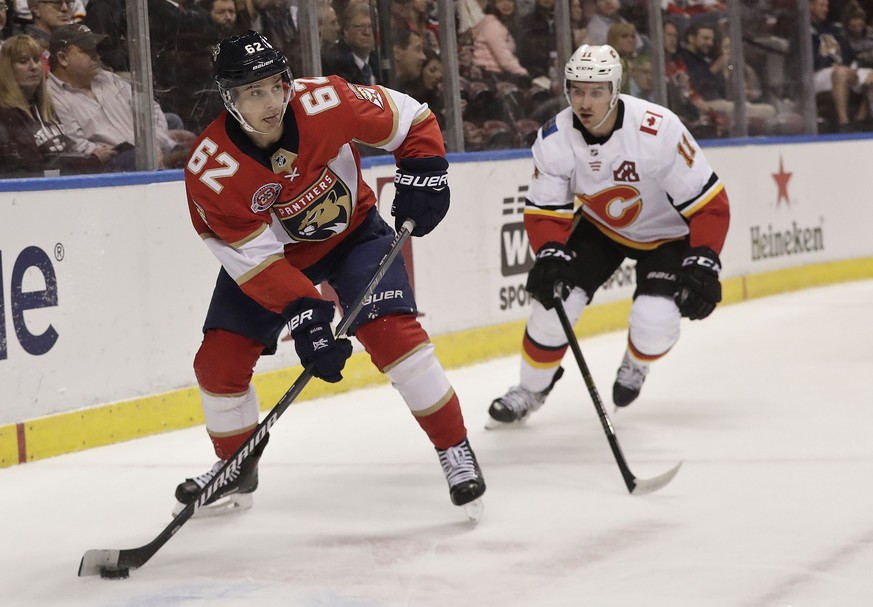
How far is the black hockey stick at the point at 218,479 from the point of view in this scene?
8.91ft

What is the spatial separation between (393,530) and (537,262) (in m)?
1.13

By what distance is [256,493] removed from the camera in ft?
11.5

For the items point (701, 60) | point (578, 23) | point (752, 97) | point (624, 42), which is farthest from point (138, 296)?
point (752, 97)

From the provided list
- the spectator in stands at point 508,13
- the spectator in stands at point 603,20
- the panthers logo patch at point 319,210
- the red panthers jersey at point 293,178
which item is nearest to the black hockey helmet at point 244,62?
the red panthers jersey at point 293,178

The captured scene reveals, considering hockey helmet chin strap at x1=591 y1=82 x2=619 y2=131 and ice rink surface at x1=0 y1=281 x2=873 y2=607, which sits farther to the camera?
hockey helmet chin strap at x1=591 y1=82 x2=619 y2=131

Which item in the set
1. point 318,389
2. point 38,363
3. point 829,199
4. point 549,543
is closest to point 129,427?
point 38,363

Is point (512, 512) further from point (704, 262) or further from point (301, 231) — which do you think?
point (704, 262)

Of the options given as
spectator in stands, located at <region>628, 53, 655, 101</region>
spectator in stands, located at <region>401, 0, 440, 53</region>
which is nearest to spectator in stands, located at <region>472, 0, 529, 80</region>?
spectator in stands, located at <region>401, 0, 440, 53</region>

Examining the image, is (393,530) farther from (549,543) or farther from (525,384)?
(525,384)

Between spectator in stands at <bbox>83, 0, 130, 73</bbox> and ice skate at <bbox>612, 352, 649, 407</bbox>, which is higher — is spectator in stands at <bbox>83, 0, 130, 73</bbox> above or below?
above

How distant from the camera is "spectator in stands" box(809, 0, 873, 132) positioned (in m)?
8.44

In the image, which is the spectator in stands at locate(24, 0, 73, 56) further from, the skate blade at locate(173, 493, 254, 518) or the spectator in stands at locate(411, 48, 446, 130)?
the spectator in stands at locate(411, 48, 446, 130)

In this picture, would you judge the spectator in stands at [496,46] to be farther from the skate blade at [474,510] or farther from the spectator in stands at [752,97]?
the skate blade at [474,510]

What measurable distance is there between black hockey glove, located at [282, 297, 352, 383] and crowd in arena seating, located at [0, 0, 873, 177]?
1.78m
